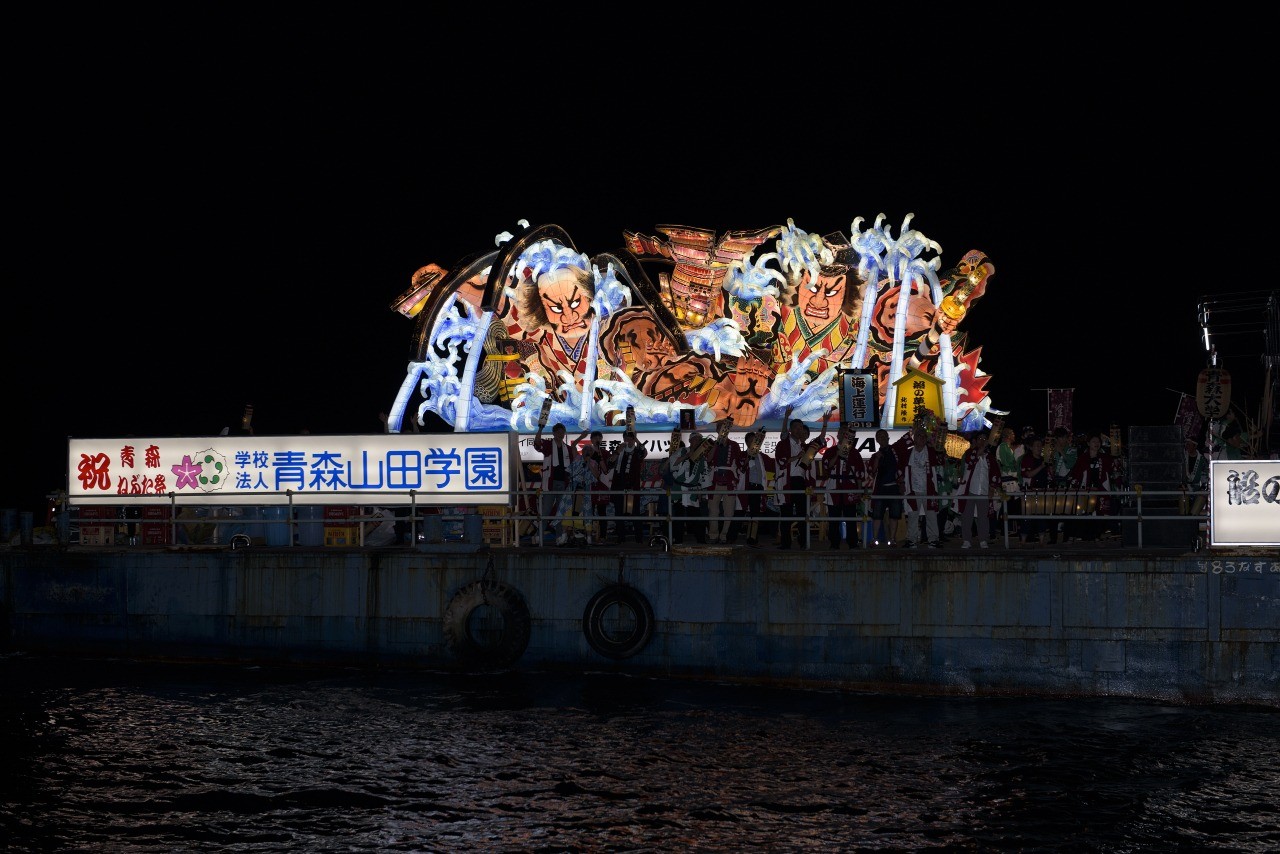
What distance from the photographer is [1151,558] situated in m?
18.6

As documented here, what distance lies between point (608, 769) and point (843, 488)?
22.6 ft

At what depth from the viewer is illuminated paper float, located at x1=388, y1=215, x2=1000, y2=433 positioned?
3631 cm

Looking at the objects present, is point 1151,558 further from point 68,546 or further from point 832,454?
point 68,546

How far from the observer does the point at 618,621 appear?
66.6 ft

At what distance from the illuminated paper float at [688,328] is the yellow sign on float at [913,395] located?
0.85 ft

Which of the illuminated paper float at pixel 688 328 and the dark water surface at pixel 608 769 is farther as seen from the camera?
the illuminated paper float at pixel 688 328

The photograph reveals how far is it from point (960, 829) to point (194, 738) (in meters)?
9.85

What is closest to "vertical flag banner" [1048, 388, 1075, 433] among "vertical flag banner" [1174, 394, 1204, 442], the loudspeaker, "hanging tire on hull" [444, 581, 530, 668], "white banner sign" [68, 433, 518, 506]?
"vertical flag banner" [1174, 394, 1204, 442]

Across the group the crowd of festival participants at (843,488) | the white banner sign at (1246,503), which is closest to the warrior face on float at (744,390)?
the crowd of festival participants at (843,488)

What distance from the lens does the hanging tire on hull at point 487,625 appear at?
810 inches

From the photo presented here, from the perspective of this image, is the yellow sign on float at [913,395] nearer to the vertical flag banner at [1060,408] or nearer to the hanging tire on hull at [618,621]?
the vertical flag banner at [1060,408]

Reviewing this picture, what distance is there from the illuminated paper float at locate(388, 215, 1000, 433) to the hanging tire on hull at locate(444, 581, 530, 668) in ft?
49.1

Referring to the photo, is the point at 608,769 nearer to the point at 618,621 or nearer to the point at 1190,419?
the point at 618,621

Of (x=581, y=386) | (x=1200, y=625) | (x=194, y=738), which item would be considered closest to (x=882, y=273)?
(x=581, y=386)
